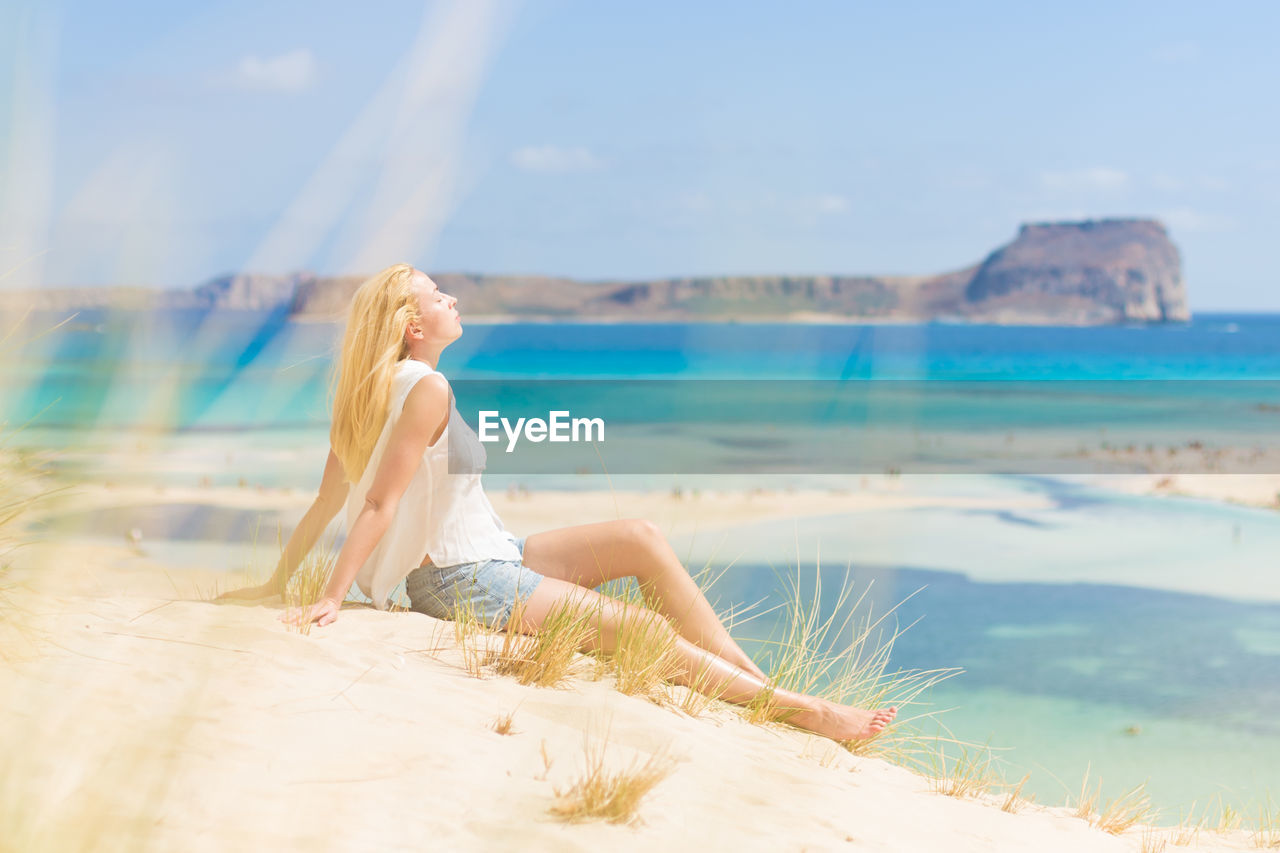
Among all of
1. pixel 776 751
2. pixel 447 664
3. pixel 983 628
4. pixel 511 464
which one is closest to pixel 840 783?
pixel 776 751

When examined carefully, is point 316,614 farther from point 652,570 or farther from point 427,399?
point 652,570

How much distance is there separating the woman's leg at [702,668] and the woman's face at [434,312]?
0.78m

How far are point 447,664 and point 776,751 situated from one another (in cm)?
87

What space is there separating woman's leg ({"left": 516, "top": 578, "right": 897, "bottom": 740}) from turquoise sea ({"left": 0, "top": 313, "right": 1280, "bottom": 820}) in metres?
0.70

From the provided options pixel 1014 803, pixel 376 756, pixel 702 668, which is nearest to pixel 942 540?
pixel 1014 803

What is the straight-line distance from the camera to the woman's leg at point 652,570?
3.00 meters

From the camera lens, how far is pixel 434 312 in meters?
2.96

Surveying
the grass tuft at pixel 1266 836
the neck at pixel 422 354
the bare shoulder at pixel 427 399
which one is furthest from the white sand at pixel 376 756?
the neck at pixel 422 354

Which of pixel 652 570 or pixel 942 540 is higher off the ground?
pixel 652 570

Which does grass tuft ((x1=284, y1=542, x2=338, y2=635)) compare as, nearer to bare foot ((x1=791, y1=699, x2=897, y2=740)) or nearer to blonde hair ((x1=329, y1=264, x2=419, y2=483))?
blonde hair ((x1=329, y1=264, x2=419, y2=483))

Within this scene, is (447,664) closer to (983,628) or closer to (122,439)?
(122,439)

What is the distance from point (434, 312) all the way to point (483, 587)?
80 centimetres

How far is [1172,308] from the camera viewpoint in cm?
9338

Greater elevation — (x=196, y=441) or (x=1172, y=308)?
(x=1172, y=308)
